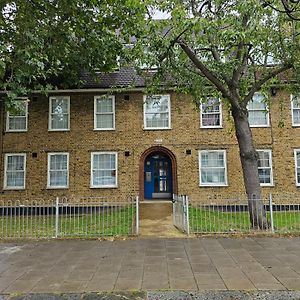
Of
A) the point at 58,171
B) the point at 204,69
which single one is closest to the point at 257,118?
the point at 204,69

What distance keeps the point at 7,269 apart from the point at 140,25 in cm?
768

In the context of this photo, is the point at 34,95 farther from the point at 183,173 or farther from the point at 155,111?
the point at 183,173

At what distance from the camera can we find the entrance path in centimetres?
515

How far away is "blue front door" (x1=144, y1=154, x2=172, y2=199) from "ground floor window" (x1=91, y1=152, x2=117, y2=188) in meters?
2.14

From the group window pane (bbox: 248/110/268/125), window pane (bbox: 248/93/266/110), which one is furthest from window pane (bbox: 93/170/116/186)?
window pane (bbox: 248/93/266/110)

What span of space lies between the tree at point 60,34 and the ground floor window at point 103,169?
5.01m

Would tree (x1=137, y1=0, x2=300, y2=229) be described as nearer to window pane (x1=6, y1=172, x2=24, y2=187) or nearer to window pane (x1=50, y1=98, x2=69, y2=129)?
window pane (x1=50, y1=98, x2=69, y2=129)

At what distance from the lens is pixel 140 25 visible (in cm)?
991

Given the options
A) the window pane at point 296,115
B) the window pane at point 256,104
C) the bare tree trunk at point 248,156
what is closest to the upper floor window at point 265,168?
the window pane at point 296,115

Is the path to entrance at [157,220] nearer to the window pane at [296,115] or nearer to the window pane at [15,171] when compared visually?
the window pane at [15,171]

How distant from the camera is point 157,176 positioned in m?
18.1

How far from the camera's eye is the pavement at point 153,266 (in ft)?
16.5

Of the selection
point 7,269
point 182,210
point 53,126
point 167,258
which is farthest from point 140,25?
point 53,126

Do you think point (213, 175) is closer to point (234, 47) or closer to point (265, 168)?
point (265, 168)
